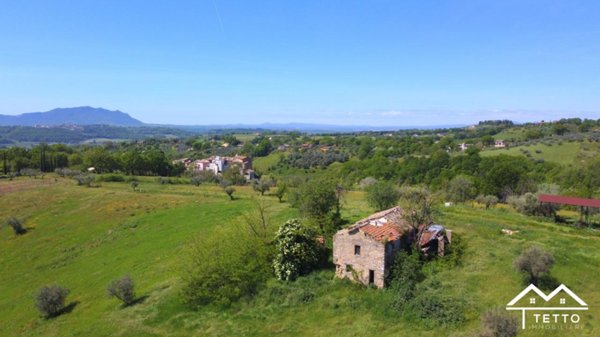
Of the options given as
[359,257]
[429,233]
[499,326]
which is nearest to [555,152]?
[429,233]

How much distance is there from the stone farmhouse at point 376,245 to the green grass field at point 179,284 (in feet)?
4.30

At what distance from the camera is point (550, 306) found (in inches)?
1001

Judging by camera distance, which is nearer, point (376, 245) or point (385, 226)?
point (376, 245)

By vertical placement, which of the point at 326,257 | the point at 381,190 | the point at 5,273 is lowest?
the point at 5,273

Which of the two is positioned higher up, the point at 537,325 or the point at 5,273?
the point at 537,325

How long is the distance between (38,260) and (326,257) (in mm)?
39055

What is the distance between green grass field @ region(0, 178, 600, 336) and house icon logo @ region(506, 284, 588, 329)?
2.06 feet

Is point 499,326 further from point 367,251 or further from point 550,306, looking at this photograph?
point 367,251

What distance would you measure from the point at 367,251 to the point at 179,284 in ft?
56.2

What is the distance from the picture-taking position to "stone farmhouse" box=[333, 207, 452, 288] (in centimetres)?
3002

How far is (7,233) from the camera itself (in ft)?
199

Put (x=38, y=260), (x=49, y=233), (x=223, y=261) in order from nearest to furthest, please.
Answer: (x=223, y=261), (x=38, y=260), (x=49, y=233)

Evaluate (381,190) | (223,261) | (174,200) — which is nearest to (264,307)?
(223,261)

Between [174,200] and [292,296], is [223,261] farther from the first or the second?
[174,200]
